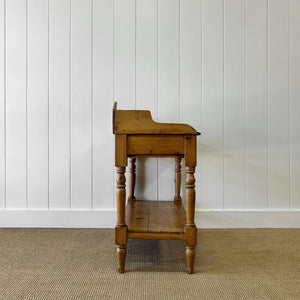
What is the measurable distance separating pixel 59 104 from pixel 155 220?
1.02 meters

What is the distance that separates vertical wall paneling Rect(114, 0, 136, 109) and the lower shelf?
2.15 feet

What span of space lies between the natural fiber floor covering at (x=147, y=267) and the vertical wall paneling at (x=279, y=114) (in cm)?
28

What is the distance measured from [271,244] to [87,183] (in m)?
1.17

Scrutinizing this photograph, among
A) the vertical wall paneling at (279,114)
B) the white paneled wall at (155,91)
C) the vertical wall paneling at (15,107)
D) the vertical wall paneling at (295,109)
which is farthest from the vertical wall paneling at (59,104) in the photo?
the vertical wall paneling at (295,109)

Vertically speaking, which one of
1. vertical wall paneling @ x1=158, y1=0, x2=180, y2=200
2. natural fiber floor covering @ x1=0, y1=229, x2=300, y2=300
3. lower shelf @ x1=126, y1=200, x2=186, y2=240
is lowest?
natural fiber floor covering @ x1=0, y1=229, x2=300, y2=300

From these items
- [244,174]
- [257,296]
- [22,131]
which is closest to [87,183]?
[22,131]

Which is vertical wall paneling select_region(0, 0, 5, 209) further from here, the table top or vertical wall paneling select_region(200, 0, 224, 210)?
vertical wall paneling select_region(200, 0, 224, 210)

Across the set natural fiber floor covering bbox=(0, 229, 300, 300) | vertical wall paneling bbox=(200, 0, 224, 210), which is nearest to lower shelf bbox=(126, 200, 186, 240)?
natural fiber floor covering bbox=(0, 229, 300, 300)

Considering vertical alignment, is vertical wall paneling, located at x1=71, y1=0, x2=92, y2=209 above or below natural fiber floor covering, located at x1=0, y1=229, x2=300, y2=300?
above

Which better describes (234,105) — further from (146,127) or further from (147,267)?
(147,267)

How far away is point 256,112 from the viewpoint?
1.73 metres

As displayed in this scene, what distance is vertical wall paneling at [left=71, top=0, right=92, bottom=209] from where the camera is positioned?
5.68 feet

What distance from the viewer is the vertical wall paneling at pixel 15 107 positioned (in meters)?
1.74

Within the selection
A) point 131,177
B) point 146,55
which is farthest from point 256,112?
point 131,177
